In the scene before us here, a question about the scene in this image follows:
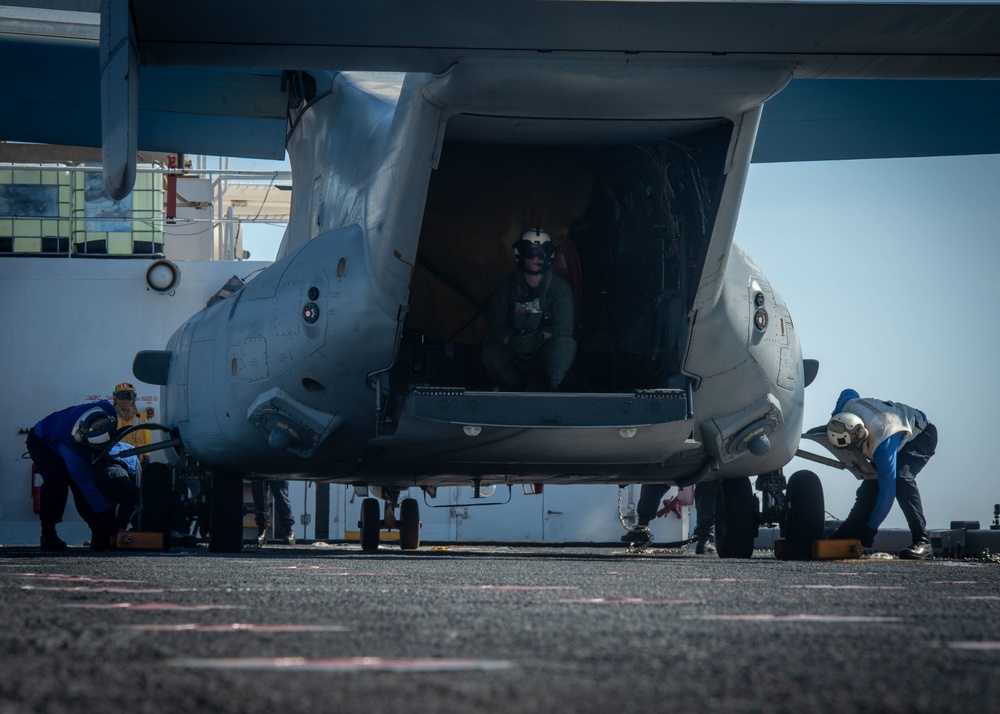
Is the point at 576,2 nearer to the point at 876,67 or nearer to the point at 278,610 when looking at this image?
the point at 876,67

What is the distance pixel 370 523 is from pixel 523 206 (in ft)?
14.7

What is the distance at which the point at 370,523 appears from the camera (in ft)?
39.9

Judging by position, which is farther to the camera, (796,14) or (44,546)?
(44,546)

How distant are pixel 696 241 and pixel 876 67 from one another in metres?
1.96

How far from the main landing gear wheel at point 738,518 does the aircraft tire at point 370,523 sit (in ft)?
13.2

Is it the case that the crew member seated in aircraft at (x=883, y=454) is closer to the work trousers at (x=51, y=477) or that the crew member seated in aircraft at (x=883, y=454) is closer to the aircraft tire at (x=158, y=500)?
the aircraft tire at (x=158, y=500)

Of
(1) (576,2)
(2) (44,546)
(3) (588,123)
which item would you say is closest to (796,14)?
(1) (576,2)

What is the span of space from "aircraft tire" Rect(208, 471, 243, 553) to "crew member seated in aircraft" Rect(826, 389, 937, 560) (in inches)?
185

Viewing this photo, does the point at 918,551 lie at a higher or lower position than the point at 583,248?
lower

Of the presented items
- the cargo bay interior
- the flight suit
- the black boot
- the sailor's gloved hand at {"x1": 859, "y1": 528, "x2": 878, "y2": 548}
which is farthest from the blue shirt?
the sailor's gloved hand at {"x1": 859, "y1": 528, "x2": 878, "y2": 548}

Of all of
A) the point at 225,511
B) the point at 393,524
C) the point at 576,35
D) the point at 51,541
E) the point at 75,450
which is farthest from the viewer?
the point at 393,524

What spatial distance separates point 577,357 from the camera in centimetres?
875

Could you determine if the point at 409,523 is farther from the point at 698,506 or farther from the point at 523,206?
the point at 523,206

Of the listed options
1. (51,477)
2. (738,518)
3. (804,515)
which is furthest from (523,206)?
(51,477)
